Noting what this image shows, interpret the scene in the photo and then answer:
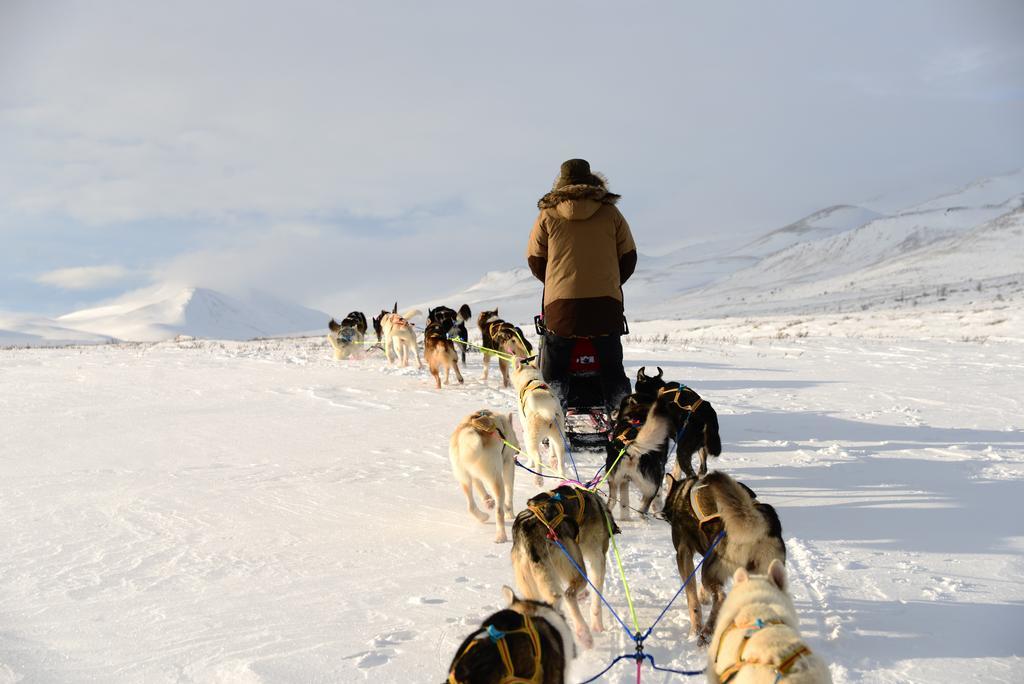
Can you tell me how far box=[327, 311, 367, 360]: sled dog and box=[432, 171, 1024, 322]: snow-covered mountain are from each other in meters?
22.0

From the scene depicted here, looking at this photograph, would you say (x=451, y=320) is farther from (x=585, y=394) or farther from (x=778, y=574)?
(x=778, y=574)

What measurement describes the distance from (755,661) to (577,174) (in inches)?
153

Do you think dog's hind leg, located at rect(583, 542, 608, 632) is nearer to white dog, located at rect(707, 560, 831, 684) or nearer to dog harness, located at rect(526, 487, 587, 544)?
dog harness, located at rect(526, 487, 587, 544)

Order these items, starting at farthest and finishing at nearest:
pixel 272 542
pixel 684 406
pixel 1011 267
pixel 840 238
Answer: pixel 840 238, pixel 1011 267, pixel 684 406, pixel 272 542

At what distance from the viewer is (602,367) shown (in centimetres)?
528

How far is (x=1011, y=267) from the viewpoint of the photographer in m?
38.3

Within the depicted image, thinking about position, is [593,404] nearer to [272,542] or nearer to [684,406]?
[684,406]

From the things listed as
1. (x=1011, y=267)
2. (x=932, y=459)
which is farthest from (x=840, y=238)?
(x=932, y=459)

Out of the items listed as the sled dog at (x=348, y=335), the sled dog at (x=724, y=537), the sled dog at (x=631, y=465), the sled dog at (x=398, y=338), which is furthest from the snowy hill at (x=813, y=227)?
the sled dog at (x=724, y=537)

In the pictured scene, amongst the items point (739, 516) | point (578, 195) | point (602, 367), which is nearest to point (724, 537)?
point (739, 516)

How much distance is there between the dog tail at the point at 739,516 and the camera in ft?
9.09

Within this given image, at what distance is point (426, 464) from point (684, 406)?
8.19 ft

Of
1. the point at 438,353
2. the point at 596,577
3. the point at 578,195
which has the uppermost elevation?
the point at 578,195

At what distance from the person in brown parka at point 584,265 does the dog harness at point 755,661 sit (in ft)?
10.3
